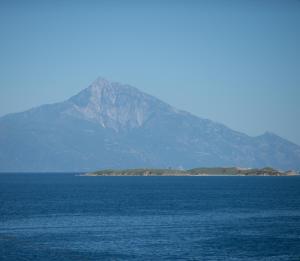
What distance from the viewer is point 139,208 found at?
149m

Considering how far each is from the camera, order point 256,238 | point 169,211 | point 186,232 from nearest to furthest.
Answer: point 256,238, point 186,232, point 169,211

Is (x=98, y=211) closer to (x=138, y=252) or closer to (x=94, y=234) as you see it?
(x=94, y=234)

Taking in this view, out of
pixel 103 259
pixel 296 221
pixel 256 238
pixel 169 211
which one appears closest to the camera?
pixel 103 259

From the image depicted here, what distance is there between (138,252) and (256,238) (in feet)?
67.2

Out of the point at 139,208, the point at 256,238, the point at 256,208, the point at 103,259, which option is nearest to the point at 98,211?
the point at 139,208

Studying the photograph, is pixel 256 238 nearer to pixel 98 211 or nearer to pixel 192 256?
pixel 192 256

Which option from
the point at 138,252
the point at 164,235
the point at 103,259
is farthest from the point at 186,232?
the point at 103,259

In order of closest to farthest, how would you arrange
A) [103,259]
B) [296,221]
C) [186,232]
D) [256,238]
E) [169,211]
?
[103,259] → [256,238] → [186,232] → [296,221] → [169,211]

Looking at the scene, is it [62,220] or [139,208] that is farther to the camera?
[139,208]

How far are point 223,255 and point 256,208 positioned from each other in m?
69.5

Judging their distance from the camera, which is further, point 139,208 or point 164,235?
point 139,208

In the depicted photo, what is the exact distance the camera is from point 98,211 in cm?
14025

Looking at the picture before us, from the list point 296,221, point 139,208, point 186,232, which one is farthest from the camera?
point 139,208

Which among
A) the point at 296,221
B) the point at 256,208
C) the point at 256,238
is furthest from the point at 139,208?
the point at 256,238
